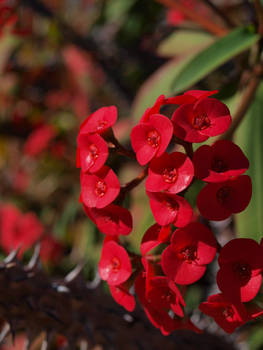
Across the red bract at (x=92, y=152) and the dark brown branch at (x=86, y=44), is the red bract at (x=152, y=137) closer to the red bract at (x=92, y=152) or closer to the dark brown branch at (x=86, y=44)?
the red bract at (x=92, y=152)

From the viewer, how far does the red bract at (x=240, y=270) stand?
0.54 m

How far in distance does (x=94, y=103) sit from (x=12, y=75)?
424mm

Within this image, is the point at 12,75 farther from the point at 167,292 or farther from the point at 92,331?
the point at 167,292

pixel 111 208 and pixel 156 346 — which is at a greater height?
pixel 111 208

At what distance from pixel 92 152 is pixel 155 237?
0.16 meters

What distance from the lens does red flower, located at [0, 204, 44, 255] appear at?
1633mm

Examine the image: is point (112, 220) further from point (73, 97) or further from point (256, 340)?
point (73, 97)

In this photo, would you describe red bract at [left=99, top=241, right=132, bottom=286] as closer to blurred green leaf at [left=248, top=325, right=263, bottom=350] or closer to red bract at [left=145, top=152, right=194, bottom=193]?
red bract at [left=145, top=152, right=194, bottom=193]

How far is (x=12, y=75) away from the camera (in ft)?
6.58

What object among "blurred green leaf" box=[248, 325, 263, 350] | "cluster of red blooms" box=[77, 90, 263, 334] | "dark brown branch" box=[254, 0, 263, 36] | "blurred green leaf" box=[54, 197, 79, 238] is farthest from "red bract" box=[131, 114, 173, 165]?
"blurred green leaf" box=[54, 197, 79, 238]

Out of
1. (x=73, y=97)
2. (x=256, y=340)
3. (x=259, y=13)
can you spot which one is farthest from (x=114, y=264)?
(x=73, y=97)

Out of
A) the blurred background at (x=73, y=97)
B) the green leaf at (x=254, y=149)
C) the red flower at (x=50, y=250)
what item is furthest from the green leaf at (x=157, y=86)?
the red flower at (x=50, y=250)

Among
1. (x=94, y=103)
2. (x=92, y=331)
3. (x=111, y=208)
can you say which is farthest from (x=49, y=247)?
(x=111, y=208)

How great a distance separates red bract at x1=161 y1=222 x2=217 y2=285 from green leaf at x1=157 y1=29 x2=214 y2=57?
0.77 metres
